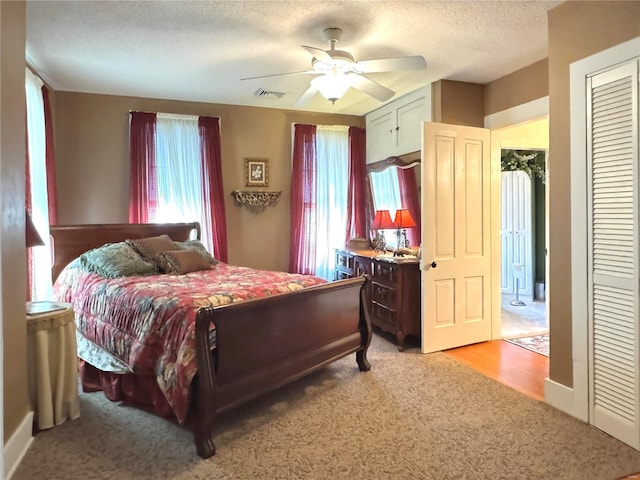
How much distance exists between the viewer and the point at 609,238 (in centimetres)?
245

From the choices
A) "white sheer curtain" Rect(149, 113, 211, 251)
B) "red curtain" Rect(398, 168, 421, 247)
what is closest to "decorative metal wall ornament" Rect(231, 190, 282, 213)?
"white sheer curtain" Rect(149, 113, 211, 251)

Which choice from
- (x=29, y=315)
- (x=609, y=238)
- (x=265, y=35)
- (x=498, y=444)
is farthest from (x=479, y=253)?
(x=29, y=315)

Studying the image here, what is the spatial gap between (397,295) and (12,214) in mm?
3015

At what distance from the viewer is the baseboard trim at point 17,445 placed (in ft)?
6.75

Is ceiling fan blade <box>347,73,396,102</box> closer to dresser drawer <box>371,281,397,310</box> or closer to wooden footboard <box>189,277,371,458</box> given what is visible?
wooden footboard <box>189,277,371,458</box>

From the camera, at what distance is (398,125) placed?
4949mm

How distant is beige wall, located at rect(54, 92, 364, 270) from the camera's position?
4.55 m

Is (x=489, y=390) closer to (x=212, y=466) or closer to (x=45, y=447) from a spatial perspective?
(x=212, y=466)

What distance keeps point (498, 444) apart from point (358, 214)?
361 cm

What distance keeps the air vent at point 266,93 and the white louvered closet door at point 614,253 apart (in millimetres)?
3067

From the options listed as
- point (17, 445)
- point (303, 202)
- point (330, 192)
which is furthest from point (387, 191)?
point (17, 445)

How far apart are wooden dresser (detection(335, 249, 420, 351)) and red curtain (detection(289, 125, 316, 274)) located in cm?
121

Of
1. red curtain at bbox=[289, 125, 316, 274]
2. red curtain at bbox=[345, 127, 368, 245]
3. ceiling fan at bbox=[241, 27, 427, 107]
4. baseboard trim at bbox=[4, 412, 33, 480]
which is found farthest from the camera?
red curtain at bbox=[345, 127, 368, 245]

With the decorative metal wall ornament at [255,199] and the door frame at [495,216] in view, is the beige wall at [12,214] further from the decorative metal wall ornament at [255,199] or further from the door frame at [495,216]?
the door frame at [495,216]
